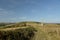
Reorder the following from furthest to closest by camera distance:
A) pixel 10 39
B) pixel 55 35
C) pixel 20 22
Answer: pixel 20 22 → pixel 55 35 → pixel 10 39

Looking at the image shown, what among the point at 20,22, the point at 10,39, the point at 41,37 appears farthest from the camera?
the point at 20,22

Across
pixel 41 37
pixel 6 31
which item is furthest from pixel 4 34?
pixel 41 37

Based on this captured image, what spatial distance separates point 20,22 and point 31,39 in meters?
4.58

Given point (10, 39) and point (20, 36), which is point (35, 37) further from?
point (10, 39)

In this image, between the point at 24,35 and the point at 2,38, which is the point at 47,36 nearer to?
the point at 24,35

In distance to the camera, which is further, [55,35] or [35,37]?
[55,35]

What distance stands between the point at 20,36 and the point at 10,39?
0.85 m

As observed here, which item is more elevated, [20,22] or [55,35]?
[20,22]

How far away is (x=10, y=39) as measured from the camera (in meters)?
11.6

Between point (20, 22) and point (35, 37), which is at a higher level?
point (20, 22)

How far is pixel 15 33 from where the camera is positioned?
1189 cm

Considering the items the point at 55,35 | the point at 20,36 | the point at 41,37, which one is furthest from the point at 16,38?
the point at 55,35

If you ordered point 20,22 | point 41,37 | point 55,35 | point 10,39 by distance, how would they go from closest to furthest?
point 10,39 < point 41,37 < point 55,35 < point 20,22

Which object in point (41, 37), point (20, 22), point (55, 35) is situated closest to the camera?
point (41, 37)
